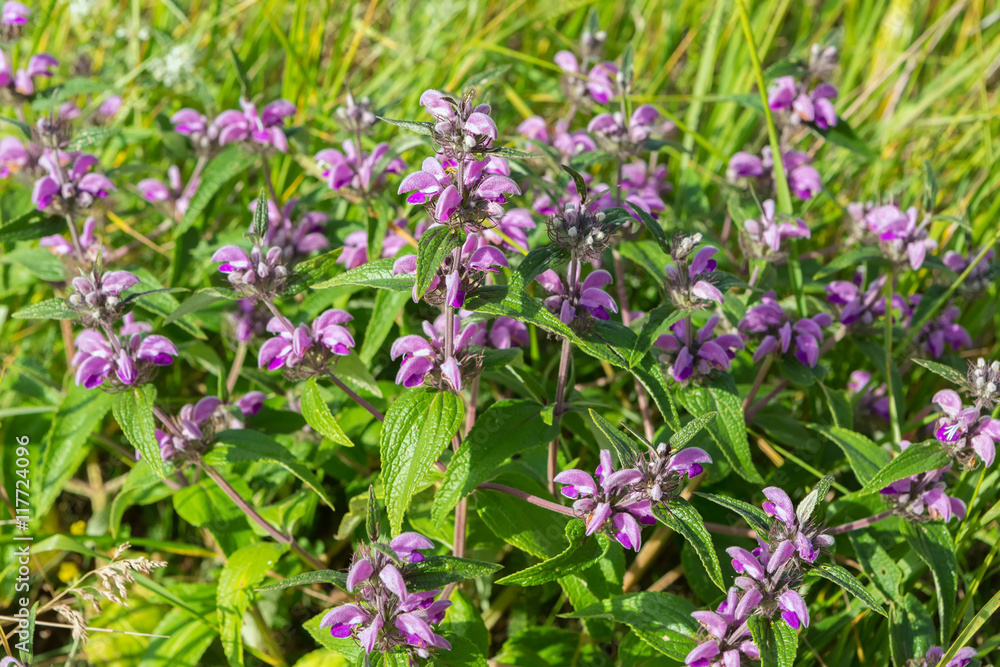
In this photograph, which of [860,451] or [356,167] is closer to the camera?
[860,451]

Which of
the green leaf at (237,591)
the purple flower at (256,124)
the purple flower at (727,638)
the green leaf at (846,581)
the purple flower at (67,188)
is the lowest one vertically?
the green leaf at (237,591)

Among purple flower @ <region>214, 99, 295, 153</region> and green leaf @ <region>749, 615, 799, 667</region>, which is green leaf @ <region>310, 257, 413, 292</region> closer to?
green leaf @ <region>749, 615, 799, 667</region>

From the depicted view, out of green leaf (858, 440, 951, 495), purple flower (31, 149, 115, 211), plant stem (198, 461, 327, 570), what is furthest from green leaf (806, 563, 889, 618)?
purple flower (31, 149, 115, 211)

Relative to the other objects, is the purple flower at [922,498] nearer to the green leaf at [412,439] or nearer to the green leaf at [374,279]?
the green leaf at [412,439]

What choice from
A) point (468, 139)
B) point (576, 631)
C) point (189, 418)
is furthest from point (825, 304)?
point (189, 418)

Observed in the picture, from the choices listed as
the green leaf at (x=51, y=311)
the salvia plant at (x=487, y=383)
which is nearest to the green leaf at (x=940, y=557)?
the salvia plant at (x=487, y=383)

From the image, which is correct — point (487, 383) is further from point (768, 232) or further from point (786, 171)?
point (786, 171)

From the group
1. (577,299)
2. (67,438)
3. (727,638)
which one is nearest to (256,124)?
(67,438)
